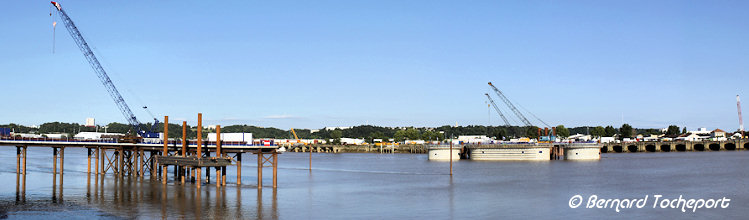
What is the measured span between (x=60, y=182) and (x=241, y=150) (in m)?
22.8

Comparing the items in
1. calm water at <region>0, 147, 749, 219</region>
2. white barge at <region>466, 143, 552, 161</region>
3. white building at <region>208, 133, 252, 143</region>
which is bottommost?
calm water at <region>0, 147, 749, 219</region>

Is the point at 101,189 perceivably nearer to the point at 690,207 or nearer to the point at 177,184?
the point at 177,184

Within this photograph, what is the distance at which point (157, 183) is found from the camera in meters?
79.2

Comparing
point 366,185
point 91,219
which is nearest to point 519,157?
point 366,185

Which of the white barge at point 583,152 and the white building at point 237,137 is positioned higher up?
the white building at point 237,137

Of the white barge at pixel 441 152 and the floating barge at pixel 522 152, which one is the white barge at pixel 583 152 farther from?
the white barge at pixel 441 152

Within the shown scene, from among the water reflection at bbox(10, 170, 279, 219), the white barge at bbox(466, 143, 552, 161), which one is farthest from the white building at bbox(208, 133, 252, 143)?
the white barge at bbox(466, 143, 552, 161)

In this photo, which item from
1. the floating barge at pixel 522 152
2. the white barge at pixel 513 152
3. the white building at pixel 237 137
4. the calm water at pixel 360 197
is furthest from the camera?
the floating barge at pixel 522 152

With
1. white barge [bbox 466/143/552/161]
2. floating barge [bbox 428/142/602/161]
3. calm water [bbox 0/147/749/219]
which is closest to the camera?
calm water [bbox 0/147/749/219]

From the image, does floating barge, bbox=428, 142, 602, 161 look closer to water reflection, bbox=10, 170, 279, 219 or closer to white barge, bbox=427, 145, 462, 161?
white barge, bbox=427, 145, 462, 161

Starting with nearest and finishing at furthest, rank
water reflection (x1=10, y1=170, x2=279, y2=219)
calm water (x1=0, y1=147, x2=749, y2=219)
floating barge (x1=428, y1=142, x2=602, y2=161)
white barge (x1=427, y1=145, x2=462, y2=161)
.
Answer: water reflection (x1=10, y1=170, x2=279, y2=219), calm water (x1=0, y1=147, x2=749, y2=219), floating barge (x1=428, y1=142, x2=602, y2=161), white barge (x1=427, y1=145, x2=462, y2=161)

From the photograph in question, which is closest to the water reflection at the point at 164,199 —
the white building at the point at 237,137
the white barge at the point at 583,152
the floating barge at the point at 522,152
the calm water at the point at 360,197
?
the calm water at the point at 360,197

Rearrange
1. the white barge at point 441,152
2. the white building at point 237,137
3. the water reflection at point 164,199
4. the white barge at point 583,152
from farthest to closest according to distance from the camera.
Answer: the white barge at point 441,152
the white barge at point 583,152
the white building at point 237,137
the water reflection at point 164,199

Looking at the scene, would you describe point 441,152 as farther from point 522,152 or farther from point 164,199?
point 164,199
